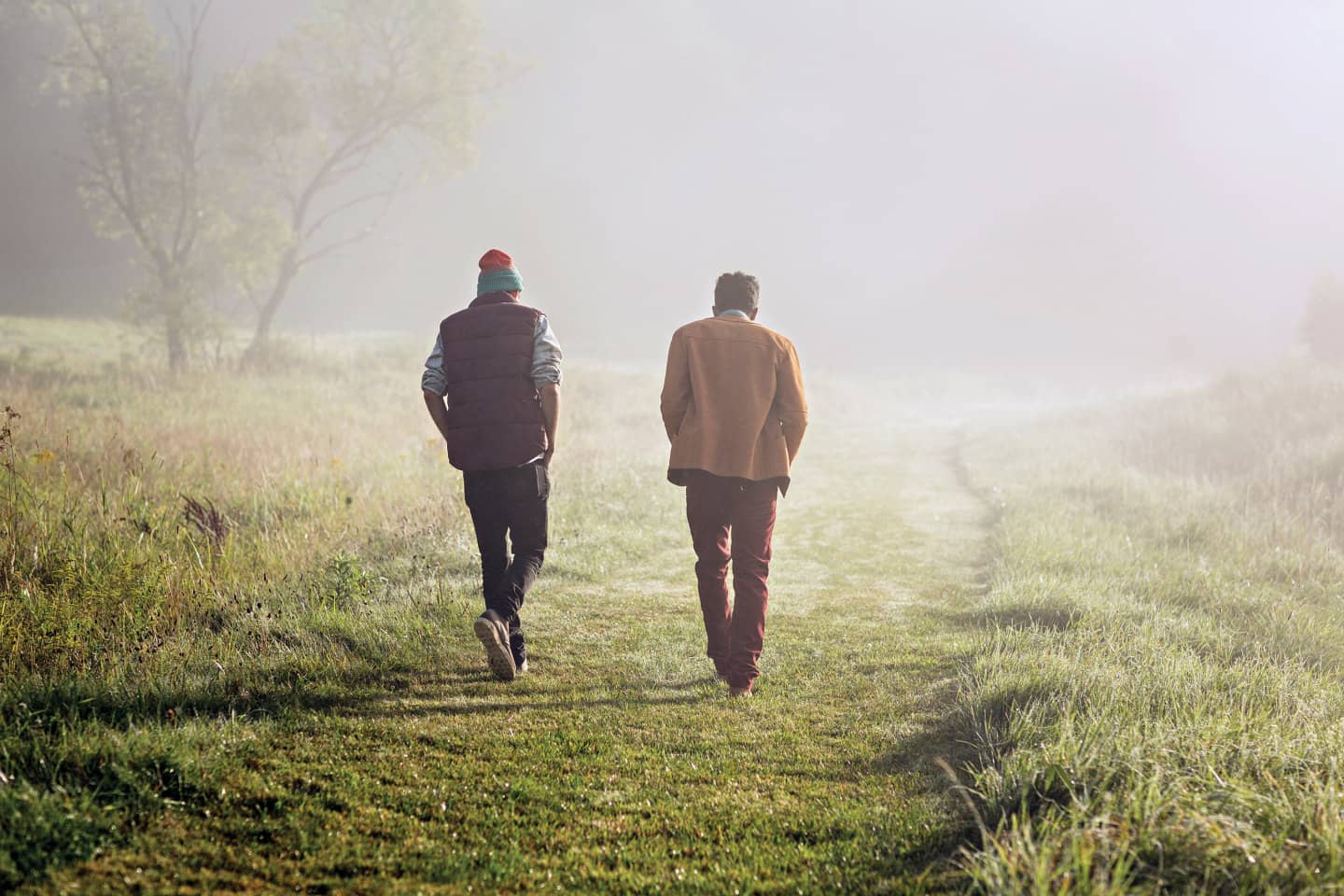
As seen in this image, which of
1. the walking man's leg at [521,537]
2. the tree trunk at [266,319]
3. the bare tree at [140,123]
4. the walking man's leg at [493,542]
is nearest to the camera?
the walking man's leg at [493,542]

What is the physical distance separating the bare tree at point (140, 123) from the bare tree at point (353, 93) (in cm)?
250

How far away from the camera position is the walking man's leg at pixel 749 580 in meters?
4.43

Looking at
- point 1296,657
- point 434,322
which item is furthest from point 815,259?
point 1296,657

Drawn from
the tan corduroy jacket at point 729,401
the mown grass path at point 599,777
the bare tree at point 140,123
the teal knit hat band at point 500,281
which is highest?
the bare tree at point 140,123

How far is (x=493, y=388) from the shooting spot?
4359 millimetres

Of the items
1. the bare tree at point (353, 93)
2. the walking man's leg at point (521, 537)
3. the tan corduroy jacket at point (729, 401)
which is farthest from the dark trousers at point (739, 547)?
the bare tree at point (353, 93)

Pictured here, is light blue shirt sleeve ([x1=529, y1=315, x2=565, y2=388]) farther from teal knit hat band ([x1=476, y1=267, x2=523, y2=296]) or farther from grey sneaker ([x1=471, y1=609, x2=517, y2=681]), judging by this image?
grey sneaker ([x1=471, y1=609, x2=517, y2=681])

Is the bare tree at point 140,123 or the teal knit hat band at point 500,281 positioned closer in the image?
the teal knit hat band at point 500,281

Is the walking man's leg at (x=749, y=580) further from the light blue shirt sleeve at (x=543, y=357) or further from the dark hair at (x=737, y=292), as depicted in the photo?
the light blue shirt sleeve at (x=543, y=357)

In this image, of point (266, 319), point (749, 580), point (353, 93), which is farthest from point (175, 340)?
point (749, 580)

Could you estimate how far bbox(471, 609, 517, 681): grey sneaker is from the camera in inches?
160

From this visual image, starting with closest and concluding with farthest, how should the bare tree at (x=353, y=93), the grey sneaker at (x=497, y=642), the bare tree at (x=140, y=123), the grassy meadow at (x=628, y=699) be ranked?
the grassy meadow at (x=628, y=699) → the grey sneaker at (x=497, y=642) → the bare tree at (x=140, y=123) → the bare tree at (x=353, y=93)

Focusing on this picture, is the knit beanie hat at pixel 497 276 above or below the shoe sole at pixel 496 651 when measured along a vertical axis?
above

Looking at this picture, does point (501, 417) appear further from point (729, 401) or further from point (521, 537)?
point (729, 401)
